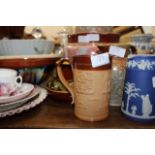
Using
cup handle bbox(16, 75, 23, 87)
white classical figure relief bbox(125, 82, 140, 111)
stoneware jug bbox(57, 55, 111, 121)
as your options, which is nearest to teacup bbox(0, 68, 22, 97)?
cup handle bbox(16, 75, 23, 87)

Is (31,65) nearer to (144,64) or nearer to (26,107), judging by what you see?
(26,107)

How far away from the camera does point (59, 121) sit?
461mm

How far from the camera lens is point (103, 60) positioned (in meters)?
0.44

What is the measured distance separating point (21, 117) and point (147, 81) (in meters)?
0.31

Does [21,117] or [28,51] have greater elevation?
[28,51]

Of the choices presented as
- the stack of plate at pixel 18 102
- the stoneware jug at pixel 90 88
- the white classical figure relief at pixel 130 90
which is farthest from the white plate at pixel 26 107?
the white classical figure relief at pixel 130 90

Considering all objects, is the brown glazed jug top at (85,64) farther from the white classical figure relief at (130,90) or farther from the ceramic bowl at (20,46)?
the ceramic bowl at (20,46)

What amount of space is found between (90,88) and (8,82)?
205 mm

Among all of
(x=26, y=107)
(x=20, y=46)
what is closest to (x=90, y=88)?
(x=26, y=107)

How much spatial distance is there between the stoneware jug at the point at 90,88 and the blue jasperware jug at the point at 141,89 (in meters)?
0.06

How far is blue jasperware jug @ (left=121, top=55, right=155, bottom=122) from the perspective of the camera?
1.40 ft

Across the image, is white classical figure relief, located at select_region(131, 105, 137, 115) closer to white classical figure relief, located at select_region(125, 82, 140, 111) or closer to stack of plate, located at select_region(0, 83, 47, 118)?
white classical figure relief, located at select_region(125, 82, 140, 111)
